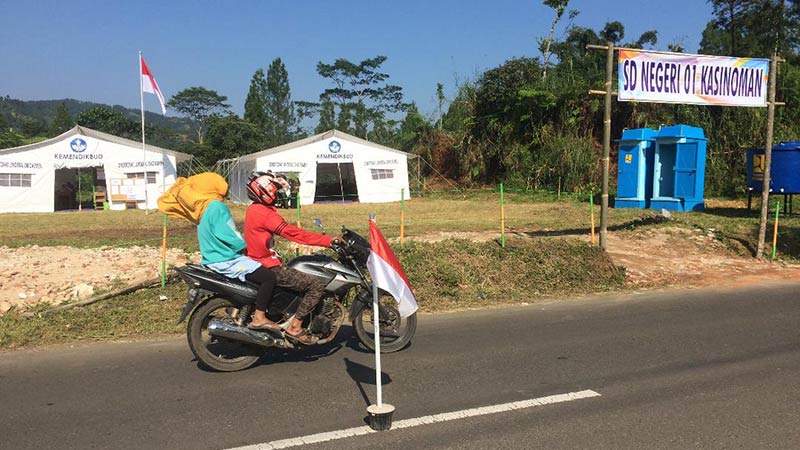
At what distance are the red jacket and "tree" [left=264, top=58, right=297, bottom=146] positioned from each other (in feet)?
226

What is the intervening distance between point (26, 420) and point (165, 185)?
82.2ft

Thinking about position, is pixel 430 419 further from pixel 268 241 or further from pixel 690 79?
pixel 690 79

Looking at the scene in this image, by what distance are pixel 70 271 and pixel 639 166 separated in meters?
17.0

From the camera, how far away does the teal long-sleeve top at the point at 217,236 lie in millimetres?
5523

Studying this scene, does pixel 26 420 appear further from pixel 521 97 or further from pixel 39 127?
pixel 39 127

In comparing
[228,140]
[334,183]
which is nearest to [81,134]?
[334,183]

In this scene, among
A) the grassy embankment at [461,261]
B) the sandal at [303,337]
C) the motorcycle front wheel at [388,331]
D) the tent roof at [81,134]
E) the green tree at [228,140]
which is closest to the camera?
the sandal at [303,337]

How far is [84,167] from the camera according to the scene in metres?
27.4

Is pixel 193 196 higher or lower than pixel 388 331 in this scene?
higher

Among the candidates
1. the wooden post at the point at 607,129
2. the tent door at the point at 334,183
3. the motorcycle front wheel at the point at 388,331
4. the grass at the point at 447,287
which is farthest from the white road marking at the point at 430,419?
the tent door at the point at 334,183

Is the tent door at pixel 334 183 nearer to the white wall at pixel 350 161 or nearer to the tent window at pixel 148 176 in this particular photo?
the white wall at pixel 350 161

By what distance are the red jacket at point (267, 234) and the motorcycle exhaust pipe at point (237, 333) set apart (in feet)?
2.07

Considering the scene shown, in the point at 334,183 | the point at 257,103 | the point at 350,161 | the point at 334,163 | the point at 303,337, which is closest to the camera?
the point at 303,337

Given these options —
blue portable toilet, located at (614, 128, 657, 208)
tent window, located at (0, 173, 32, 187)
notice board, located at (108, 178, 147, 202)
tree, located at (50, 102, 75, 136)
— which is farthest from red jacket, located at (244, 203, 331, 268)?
tree, located at (50, 102, 75, 136)
